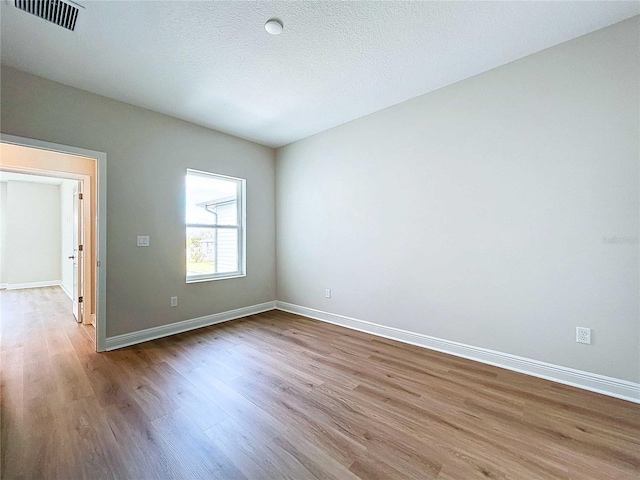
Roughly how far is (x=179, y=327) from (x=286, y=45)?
342 cm

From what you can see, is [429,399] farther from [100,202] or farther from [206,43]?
[100,202]

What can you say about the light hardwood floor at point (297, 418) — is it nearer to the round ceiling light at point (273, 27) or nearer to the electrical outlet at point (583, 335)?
the electrical outlet at point (583, 335)

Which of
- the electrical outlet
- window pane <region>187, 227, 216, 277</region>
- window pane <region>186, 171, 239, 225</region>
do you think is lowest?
the electrical outlet

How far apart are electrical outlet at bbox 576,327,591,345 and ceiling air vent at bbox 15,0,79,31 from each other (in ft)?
14.3

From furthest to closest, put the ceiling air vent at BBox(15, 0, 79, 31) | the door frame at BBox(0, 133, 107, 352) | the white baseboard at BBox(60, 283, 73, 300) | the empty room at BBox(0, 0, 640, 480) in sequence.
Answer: the white baseboard at BBox(60, 283, 73, 300)
the door frame at BBox(0, 133, 107, 352)
the ceiling air vent at BBox(15, 0, 79, 31)
the empty room at BBox(0, 0, 640, 480)

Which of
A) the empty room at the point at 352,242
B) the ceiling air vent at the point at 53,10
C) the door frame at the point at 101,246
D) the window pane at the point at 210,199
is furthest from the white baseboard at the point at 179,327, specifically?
the ceiling air vent at the point at 53,10

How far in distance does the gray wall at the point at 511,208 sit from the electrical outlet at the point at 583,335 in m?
0.04

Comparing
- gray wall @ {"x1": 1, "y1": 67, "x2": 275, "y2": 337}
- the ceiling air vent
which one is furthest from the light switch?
the ceiling air vent

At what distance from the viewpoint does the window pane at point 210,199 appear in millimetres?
3838

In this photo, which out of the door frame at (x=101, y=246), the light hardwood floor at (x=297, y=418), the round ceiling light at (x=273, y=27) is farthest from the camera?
the door frame at (x=101, y=246)

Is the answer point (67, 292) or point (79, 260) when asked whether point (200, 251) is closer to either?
point (79, 260)

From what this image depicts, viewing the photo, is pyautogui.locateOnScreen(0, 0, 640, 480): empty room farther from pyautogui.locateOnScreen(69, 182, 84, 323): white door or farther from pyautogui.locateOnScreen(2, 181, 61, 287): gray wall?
pyautogui.locateOnScreen(2, 181, 61, 287): gray wall

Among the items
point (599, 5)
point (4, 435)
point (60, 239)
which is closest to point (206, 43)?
point (599, 5)

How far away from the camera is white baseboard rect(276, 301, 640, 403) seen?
2.02 m
